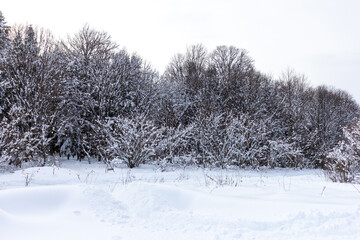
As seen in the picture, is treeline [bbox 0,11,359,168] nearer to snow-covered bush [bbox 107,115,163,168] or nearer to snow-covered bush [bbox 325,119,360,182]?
snow-covered bush [bbox 107,115,163,168]

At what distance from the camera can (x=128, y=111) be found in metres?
22.9

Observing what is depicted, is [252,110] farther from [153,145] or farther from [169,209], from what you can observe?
[169,209]

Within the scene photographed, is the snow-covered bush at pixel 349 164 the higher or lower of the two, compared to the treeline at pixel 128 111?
lower

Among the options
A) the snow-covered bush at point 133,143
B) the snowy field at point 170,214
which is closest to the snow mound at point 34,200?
the snowy field at point 170,214

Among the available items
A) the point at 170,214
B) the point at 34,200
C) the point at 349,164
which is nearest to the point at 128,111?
the point at 349,164

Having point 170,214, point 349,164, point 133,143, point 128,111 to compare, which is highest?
point 128,111

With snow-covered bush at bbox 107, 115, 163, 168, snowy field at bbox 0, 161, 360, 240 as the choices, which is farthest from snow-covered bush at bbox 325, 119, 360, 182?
snow-covered bush at bbox 107, 115, 163, 168

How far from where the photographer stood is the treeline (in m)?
17.9

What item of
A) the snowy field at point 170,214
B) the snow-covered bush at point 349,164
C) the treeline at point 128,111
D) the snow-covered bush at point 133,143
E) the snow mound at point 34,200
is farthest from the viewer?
the treeline at point 128,111

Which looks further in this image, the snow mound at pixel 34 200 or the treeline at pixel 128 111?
the treeline at pixel 128 111

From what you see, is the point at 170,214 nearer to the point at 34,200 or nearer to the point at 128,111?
the point at 34,200

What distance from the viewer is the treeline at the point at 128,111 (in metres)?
17.9

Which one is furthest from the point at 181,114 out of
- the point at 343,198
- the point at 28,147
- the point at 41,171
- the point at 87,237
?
the point at 87,237

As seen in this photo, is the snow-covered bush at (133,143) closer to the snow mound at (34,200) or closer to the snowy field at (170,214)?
the snowy field at (170,214)
